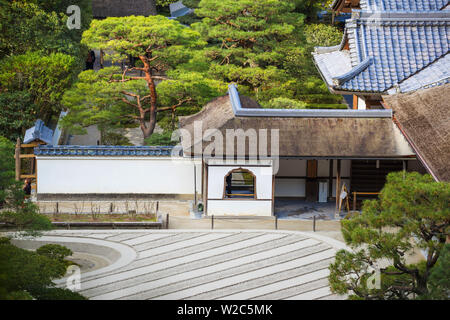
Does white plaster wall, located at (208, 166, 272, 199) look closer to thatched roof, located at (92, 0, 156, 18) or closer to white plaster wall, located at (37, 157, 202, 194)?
white plaster wall, located at (37, 157, 202, 194)

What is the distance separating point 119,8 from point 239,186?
22992mm

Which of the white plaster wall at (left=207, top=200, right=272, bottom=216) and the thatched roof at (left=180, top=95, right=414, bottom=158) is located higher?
the thatched roof at (left=180, top=95, right=414, bottom=158)

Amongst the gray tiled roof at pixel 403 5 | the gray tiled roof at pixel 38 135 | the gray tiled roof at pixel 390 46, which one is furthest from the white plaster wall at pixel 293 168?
the gray tiled roof at pixel 38 135

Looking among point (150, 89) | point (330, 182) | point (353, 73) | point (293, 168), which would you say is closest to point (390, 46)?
point (353, 73)

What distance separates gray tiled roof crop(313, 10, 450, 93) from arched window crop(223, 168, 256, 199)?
4521mm

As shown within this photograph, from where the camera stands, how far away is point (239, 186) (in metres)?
24.7

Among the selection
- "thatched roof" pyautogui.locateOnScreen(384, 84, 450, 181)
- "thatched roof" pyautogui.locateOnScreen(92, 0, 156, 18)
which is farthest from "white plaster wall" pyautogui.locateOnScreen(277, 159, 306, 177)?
"thatched roof" pyautogui.locateOnScreen(92, 0, 156, 18)

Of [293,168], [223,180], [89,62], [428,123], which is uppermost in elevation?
[89,62]

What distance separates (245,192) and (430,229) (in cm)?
1182

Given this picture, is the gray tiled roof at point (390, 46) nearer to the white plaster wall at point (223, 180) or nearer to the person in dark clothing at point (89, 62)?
the white plaster wall at point (223, 180)

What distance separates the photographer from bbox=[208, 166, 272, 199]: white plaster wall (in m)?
21.6

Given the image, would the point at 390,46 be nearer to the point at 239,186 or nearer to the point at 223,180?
the point at 239,186

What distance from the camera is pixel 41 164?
24.1 metres

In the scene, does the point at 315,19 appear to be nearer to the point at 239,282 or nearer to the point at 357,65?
the point at 357,65
